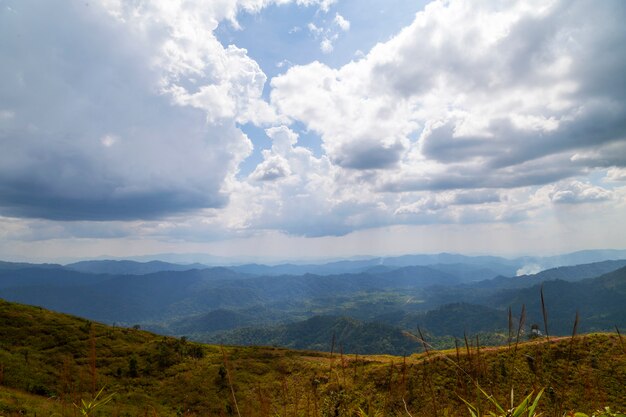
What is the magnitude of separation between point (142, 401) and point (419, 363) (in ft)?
84.6

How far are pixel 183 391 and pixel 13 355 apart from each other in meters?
16.8

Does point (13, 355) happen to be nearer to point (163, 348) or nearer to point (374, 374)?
point (163, 348)

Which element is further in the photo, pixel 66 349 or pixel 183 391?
pixel 66 349

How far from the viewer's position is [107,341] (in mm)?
47062

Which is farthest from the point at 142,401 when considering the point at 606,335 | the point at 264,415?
the point at 606,335

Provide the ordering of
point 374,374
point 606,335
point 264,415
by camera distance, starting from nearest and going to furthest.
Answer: point 264,415, point 374,374, point 606,335

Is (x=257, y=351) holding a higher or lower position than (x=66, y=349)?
lower

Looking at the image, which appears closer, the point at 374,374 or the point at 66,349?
the point at 374,374

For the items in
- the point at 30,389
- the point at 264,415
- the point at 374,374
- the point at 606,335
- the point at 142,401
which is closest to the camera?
the point at 264,415

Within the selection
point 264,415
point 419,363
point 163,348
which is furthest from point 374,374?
point 264,415

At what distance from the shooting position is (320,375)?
37781mm

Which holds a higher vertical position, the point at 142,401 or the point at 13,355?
the point at 13,355

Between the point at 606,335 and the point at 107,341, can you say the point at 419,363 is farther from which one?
the point at 107,341

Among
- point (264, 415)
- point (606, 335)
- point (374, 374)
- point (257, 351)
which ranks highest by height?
point (264, 415)
